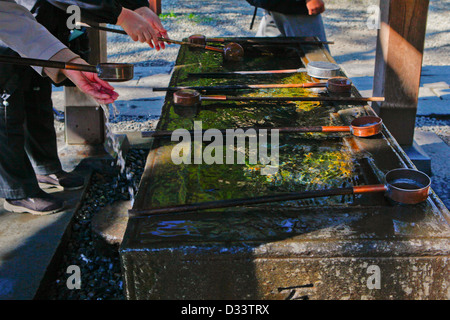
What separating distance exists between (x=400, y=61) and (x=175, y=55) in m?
4.08

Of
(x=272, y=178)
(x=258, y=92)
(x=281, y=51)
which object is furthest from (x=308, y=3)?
(x=272, y=178)

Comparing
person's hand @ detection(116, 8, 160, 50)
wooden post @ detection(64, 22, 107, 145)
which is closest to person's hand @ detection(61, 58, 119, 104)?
person's hand @ detection(116, 8, 160, 50)

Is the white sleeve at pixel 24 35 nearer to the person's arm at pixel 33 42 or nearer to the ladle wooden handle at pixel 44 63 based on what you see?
the person's arm at pixel 33 42

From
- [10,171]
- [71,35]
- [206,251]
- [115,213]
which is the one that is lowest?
[115,213]

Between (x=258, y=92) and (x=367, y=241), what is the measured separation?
→ 156 centimetres

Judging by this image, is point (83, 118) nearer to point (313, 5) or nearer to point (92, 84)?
point (92, 84)

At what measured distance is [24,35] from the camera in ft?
7.50

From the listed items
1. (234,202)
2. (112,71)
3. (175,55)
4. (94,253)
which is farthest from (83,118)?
(175,55)

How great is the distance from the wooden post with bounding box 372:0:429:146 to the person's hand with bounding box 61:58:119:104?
2.10 meters

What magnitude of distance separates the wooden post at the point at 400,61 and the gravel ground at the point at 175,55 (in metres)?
0.57

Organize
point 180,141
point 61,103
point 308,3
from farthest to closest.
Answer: point 61,103
point 308,3
point 180,141

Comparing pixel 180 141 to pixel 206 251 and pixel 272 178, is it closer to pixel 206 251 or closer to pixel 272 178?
pixel 272 178
